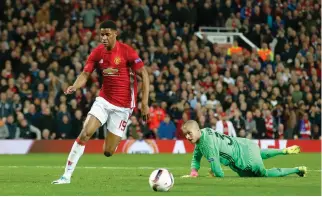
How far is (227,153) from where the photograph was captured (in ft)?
49.1

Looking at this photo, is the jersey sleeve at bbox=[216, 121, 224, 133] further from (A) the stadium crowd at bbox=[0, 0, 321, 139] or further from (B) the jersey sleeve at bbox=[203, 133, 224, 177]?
(B) the jersey sleeve at bbox=[203, 133, 224, 177]

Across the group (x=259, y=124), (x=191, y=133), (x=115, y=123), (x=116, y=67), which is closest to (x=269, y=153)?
(x=191, y=133)

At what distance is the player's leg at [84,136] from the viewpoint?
1400 cm

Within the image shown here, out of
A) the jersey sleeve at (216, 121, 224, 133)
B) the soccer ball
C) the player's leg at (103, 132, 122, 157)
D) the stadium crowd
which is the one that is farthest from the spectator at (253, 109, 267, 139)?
the soccer ball

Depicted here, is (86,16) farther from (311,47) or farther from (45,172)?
(45,172)

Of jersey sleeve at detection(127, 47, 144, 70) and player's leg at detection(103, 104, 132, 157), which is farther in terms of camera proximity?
player's leg at detection(103, 104, 132, 157)

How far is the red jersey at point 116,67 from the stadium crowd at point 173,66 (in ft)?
39.4

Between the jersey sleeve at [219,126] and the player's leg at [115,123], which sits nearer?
the player's leg at [115,123]

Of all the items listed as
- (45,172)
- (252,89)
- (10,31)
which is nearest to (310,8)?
(252,89)

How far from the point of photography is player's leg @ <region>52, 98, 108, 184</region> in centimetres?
1400

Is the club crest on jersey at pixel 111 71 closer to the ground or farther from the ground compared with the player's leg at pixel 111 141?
farther from the ground

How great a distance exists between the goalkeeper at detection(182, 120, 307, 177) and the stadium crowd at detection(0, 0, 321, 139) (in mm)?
12345

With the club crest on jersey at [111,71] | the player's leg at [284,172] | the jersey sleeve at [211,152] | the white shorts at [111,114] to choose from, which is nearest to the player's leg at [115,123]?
the white shorts at [111,114]

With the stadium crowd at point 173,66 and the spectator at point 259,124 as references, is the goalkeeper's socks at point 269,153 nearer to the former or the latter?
the stadium crowd at point 173,66
